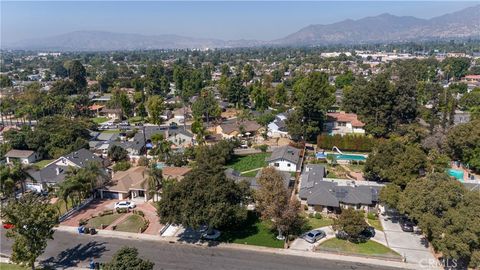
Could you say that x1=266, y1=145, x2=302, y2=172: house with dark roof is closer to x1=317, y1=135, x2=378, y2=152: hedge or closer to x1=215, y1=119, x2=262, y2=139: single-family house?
x1=317, y1=135, x2=378, y2=152: hedge

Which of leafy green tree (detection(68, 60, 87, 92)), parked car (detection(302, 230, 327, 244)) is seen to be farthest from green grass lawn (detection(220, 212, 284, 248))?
leafy green tree (detection(68, 60, 87, 92))

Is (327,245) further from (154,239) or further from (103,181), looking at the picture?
(103,181)

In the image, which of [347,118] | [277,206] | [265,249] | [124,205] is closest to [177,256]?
[265,249]

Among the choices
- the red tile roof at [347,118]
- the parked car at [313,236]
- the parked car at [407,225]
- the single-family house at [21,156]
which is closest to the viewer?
the parked car at [313,236]

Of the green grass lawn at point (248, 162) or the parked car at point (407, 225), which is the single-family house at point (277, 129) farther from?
the parked car at point (407, 225)

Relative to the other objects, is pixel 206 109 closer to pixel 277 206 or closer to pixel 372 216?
pixel 372 216

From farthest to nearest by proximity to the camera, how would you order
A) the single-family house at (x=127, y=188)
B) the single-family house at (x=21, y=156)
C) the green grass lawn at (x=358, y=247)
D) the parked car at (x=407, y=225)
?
the single-family house at (x=21, y=156)
the single-family house at (x=127, y=188)
the parked car at (x=407, y=225)
the green grass lawn at (x=358, y=247)

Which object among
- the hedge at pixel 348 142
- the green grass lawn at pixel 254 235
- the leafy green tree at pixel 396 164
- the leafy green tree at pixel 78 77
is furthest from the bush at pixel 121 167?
the leafy green tree at pixel 78 77
